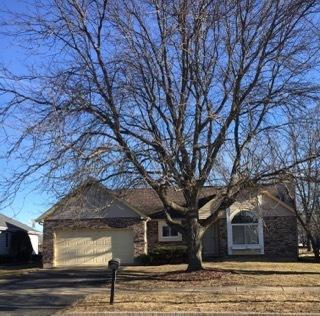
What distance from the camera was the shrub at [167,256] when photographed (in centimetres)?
3319

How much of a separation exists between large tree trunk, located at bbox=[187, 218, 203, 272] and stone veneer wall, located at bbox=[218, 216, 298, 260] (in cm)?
1207

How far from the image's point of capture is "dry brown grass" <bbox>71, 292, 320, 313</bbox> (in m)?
13.9

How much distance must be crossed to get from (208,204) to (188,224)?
11.7m

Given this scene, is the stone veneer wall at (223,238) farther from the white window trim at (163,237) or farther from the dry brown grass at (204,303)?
the dry brown grass at (204,303)

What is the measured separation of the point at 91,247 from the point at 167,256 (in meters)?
4.89

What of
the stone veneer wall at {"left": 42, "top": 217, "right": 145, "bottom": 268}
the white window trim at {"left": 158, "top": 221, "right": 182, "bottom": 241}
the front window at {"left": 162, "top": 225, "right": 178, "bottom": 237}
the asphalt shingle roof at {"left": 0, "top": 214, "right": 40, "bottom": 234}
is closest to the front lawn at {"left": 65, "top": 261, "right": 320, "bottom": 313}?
the stone veneer wall at {"left": 42, "top": 217, "right": 145, "bottom": 268}

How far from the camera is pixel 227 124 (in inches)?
811

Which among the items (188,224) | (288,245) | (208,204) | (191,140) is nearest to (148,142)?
(191,140)

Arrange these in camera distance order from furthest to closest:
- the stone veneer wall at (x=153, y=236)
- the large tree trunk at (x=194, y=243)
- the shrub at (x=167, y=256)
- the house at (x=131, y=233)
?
the stone veneer wall at (x=153, y=236), the house at (x=131, y=233), the shrub at (x=167, y=256), the large tree trunk at (x=194, y=243)

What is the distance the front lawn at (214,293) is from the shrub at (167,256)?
323 inches

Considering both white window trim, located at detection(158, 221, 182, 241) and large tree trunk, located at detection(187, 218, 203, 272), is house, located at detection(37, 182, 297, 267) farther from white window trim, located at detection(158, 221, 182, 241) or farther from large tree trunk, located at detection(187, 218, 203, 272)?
large tree trunk, located at detection(187, 218, 203, 272)

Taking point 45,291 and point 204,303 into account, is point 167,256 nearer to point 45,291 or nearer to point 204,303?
point 45,291

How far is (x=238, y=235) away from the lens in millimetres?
35844

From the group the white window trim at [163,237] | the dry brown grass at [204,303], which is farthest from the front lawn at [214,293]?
the white window trim at [163,237]
